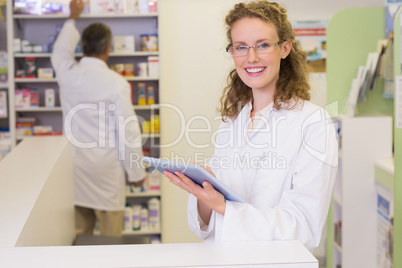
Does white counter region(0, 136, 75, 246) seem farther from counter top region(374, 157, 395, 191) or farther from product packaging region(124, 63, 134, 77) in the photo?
counter top region(374, 157, 395, 191)

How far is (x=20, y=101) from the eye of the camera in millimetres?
4809

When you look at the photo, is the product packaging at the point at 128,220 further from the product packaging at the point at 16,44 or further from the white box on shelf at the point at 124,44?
the product packaging at the point at 16,44

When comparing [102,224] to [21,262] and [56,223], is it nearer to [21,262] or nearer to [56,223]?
[56,223]

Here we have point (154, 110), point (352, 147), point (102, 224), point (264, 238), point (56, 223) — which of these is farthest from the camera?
point (154, 110)

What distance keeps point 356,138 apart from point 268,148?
7.21 feet

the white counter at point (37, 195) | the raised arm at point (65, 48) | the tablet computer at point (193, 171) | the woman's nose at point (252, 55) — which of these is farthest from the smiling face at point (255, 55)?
the raised arm at point (65, 48)

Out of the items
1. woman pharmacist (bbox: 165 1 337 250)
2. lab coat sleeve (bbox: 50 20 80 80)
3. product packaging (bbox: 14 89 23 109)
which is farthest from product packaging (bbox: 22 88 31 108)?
woman pharmacist (bbox: 165 1 337 250)

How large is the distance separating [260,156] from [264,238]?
33 centimetres

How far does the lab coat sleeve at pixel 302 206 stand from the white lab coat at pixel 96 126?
9.00 ft

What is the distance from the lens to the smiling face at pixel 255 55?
1830mm

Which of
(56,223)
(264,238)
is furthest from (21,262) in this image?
(56,223)

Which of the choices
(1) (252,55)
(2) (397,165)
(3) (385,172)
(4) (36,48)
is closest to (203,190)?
(1) (252,55)

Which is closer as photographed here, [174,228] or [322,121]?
[322,121]

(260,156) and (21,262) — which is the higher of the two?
(260,156)
